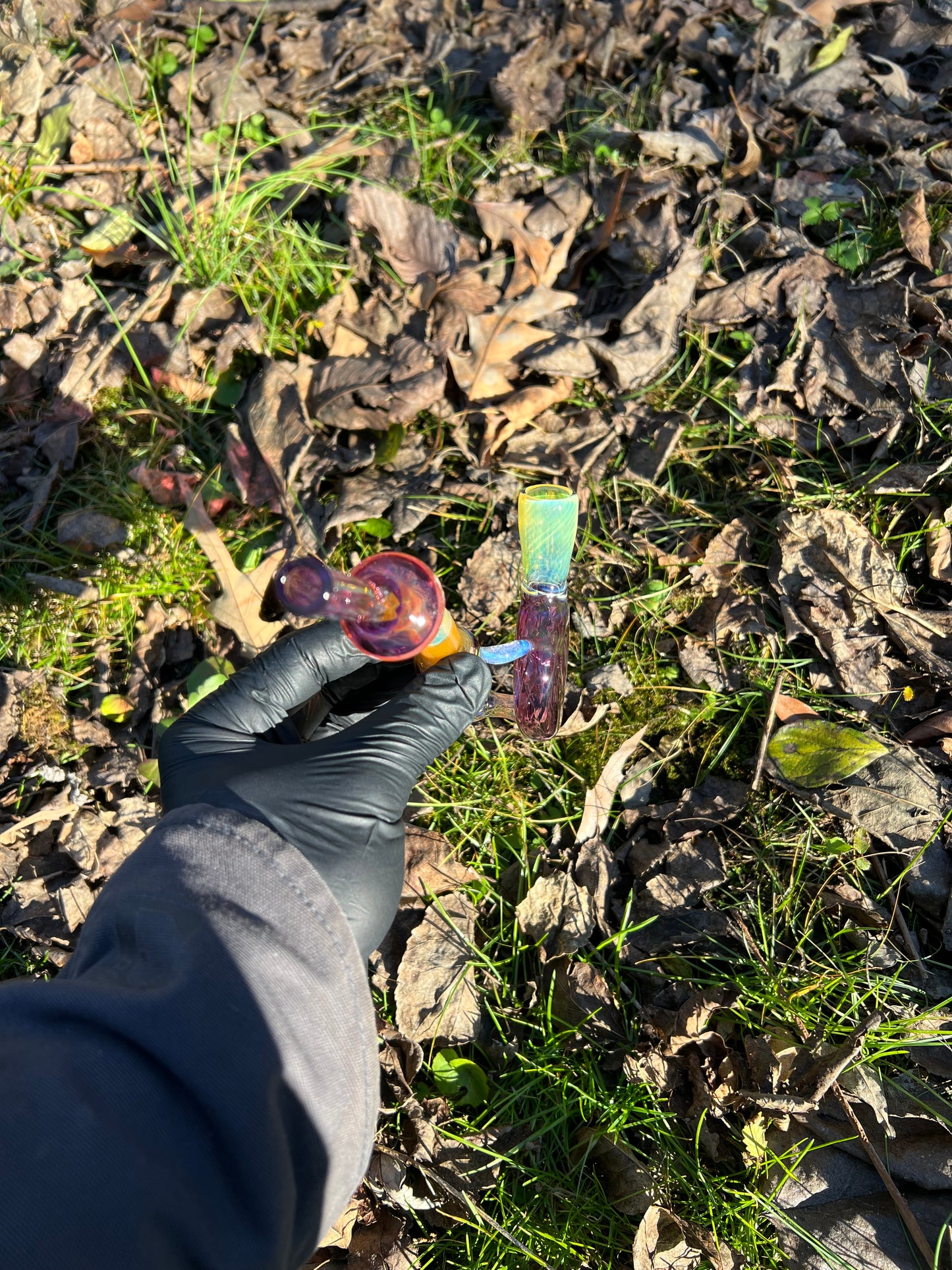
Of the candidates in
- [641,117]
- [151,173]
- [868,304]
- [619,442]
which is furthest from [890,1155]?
[151,173]

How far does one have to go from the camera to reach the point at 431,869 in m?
2.70

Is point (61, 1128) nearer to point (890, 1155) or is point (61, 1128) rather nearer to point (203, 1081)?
point (203, 1081)

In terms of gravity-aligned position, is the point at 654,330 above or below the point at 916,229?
below

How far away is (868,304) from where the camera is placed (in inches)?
120

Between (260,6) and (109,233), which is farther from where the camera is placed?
(260,6)

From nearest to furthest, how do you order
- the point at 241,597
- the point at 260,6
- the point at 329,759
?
the point at 329,759 → the point at 241,597 → the point at 260,6

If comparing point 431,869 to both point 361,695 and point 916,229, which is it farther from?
point 916,229

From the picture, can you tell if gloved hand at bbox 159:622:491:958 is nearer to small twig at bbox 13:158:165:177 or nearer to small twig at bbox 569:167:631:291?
small twig at bbox 569:167:631:291

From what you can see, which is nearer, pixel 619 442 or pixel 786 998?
pixel 786 998

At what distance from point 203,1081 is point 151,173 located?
353cm

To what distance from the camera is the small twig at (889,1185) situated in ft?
7.02

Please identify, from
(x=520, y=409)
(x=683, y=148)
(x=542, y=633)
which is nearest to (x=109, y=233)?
(x=520, y=409)

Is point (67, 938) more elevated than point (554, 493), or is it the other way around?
point (554, 493)

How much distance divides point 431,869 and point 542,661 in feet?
2.58
